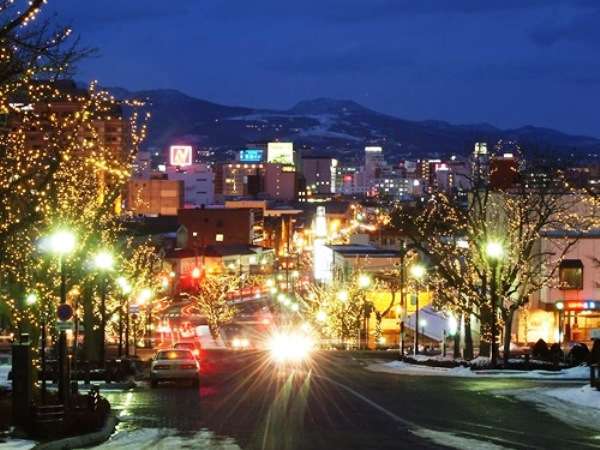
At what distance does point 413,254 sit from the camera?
233 feet

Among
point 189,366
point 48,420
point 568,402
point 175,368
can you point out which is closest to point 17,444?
point 48,420

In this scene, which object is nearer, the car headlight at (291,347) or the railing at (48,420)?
the railing at (48,420)

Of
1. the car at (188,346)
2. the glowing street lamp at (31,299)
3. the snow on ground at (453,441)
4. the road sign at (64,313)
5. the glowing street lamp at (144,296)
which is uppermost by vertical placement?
the glowing street lamp at (144,296)

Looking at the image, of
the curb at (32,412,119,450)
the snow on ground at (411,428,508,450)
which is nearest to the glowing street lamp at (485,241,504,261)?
the snow on ground at (411,428,508,450)

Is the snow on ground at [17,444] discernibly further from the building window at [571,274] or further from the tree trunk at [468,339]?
the building window at [571,274]

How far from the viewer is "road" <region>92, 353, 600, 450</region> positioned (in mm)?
18109

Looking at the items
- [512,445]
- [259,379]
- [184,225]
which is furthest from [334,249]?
[512,445]

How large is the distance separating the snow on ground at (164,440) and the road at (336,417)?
18 millimetres

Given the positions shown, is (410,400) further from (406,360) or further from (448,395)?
(406,360)

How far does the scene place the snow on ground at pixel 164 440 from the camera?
17484 mm

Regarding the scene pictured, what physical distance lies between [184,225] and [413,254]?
258 feet

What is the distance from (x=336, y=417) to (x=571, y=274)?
3239 cm

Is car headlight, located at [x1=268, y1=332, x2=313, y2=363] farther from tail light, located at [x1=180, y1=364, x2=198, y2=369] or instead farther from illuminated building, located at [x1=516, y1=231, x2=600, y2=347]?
tail light, located at [x1=180, y1=364, x2=198, y2=369]

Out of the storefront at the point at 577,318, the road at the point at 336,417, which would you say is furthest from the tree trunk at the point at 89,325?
the storefront at the point at 577,318
